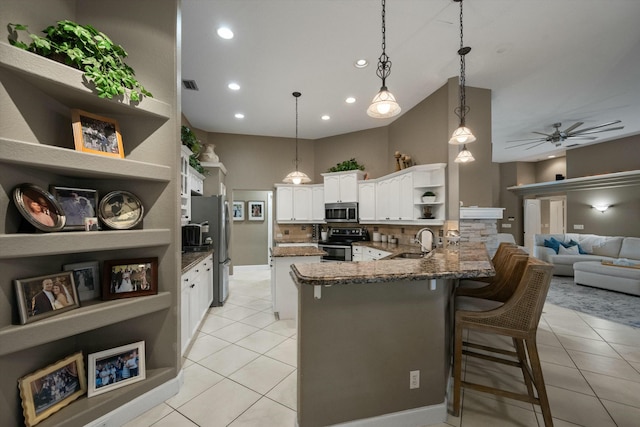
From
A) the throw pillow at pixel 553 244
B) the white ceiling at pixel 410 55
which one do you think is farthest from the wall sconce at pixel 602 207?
the white ceiling at pixel 410 55

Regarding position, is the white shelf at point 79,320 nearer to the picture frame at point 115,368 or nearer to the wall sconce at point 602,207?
the picture frame at point 115,368

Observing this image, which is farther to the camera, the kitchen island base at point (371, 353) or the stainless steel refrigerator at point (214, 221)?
the stainless steel refrigerator at point (214, 221)

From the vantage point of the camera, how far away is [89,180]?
A: 6.18 ft

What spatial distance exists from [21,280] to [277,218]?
4975mm

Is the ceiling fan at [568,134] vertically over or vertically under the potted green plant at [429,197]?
over

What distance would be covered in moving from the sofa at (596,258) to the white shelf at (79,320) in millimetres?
6969

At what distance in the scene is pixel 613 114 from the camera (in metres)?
5.22

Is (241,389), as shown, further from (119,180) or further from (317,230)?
(317,230)

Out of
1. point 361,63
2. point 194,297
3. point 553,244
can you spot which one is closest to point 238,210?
point 194,297

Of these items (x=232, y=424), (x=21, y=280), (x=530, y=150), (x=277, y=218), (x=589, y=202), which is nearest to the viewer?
(x=21, y=280)

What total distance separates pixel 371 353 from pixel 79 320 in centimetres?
183

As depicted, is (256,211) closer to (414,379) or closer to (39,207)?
(39,207)

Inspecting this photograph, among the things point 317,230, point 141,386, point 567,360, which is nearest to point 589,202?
point 567,360

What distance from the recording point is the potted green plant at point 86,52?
1.48m
